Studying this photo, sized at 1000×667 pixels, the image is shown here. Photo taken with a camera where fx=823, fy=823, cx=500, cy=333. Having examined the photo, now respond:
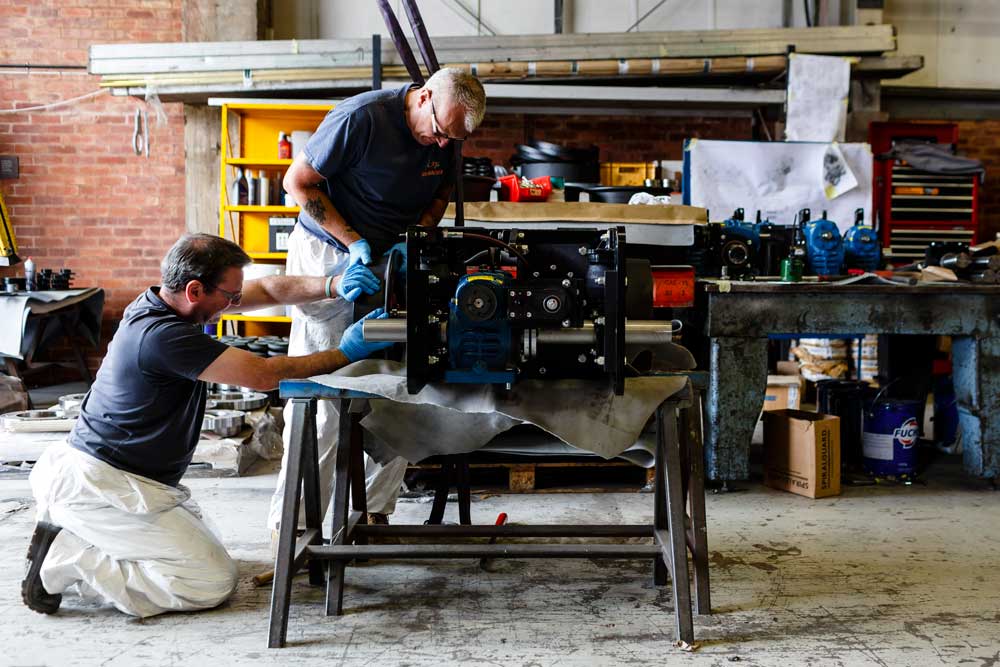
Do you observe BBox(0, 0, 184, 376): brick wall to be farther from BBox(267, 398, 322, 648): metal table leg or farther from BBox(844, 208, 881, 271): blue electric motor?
→ BBox(267, 398, 322, 648): metal table leg

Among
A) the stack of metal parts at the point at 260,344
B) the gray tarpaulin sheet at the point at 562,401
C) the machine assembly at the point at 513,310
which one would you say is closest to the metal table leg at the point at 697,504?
the gray tarpaulin sheet at the point at 562,401

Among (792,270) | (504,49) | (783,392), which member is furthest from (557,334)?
(504,49)

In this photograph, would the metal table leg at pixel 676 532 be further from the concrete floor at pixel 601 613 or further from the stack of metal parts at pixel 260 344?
the stack of metal parts at pixel 260 344

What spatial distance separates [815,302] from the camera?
10.7 ft

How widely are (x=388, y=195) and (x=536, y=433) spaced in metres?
0.80

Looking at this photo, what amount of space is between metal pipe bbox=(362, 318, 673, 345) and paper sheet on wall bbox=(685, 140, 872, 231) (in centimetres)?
373

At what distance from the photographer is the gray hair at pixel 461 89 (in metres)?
2.18

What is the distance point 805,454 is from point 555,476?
1.00 meters

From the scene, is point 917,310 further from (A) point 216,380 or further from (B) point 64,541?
(B) point 64,541

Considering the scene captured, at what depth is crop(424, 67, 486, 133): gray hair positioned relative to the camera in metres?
2.18

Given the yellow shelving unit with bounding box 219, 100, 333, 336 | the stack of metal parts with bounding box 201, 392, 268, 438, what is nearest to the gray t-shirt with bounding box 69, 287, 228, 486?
the stack of metal parts with bounding box 201, 392, 268, 438

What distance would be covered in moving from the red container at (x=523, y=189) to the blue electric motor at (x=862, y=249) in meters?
1.46

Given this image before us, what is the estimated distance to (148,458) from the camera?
202cm

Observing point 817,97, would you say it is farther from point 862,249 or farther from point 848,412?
point 848,412
